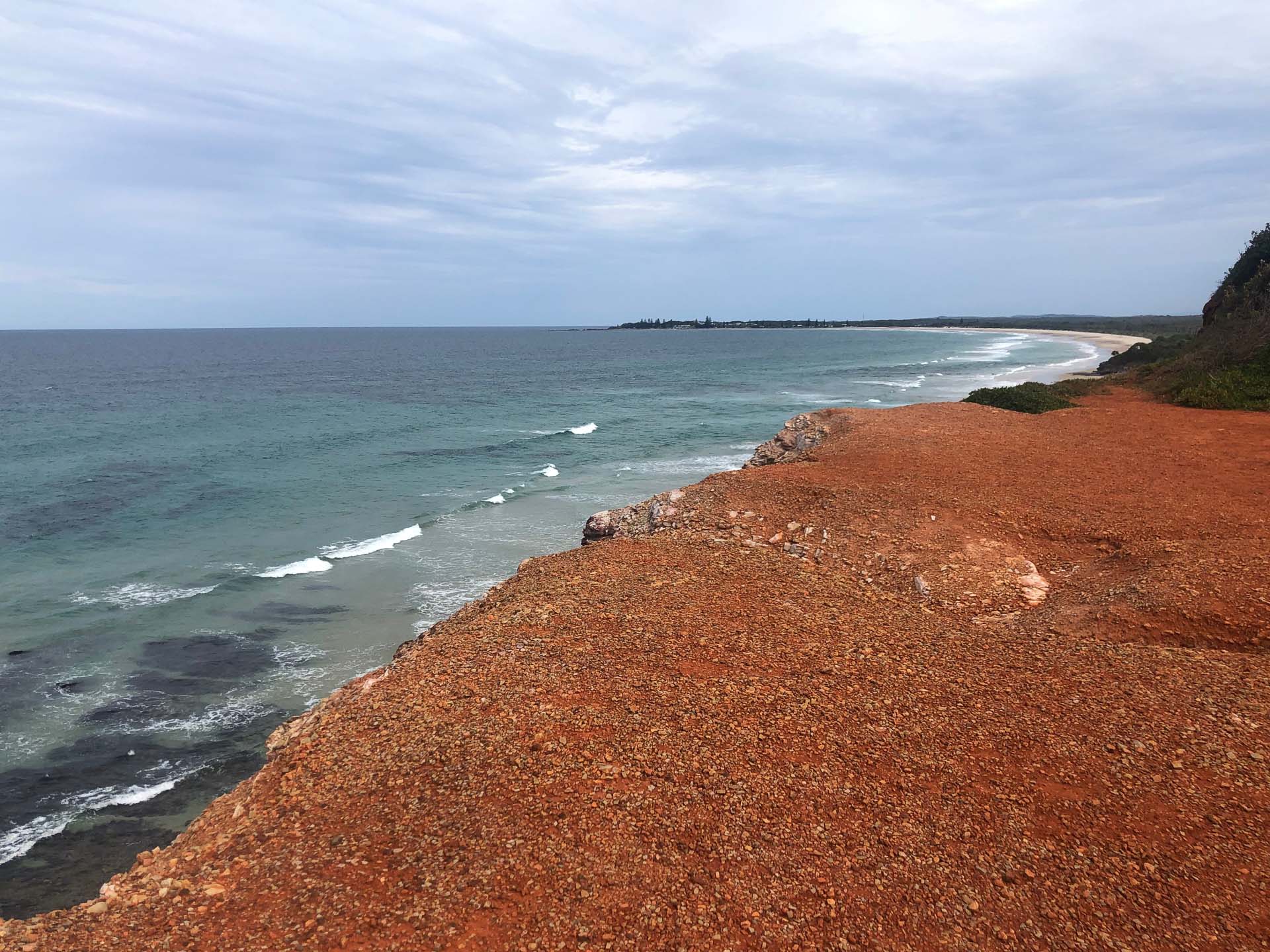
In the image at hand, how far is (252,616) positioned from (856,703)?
15.0 metres

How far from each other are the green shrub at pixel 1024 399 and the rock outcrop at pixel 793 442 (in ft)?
25.6

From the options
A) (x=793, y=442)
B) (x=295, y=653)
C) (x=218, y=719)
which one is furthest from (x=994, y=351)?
(x=218, y=719)

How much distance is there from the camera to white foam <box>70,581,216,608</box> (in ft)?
58.2

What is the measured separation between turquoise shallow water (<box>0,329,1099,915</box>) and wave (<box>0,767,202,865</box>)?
0.03m

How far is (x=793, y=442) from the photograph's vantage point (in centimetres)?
2053

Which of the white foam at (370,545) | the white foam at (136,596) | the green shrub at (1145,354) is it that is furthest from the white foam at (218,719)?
the green shrub at (1145,354)

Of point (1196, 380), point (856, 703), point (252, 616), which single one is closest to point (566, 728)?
point (856, 703)

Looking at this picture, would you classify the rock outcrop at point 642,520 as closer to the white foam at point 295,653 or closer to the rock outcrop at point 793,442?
the rock outcrop at point 793,442

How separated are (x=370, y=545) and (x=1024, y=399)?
72.6ft

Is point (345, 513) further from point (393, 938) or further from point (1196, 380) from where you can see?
point (1196, 380)

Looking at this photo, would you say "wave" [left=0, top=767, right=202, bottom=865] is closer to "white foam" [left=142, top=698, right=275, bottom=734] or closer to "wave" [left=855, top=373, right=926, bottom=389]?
"white foam" [left=142, top=698, right=275, bottom=734]

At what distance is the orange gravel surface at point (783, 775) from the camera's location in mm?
4930

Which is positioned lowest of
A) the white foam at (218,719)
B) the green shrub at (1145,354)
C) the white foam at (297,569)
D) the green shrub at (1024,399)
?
the white foam at (218,719)

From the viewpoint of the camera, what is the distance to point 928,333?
615 ft
